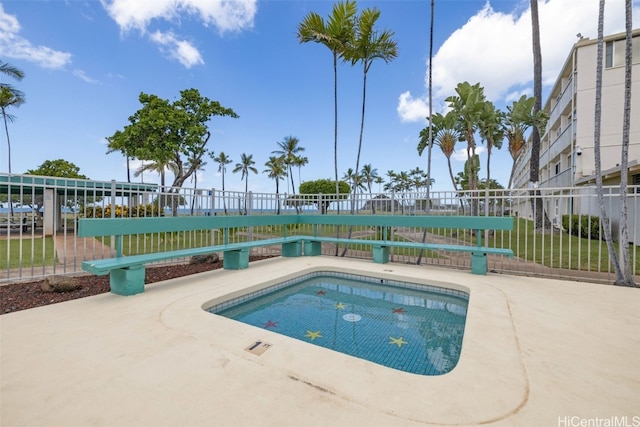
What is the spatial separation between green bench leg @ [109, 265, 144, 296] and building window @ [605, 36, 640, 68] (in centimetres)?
2474

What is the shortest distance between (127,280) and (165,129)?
14.7 meters

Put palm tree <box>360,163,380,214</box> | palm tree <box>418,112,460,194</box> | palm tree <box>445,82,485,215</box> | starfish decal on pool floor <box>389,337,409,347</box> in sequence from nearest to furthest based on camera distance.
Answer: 1. starfish decal on pool floor <box>389,337,409,347</box>
2. palm tree <box>445,82,485,215</box>
3. palm tree <box>418,112,460,194</box>
4. palm tree <box>360,163,380,214</box>

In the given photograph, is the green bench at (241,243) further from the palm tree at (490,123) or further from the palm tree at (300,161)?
the palm tree at (300,161)

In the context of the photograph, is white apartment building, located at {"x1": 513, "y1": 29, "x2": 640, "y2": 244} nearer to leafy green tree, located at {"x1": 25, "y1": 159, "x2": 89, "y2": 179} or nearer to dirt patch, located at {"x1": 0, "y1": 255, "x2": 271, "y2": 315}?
dirt patch, located at {"x1": 0, "y1": 255, "x2": 271, "y2": 315}

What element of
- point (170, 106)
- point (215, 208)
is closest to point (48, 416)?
point (215, 208)

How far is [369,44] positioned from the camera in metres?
8.27

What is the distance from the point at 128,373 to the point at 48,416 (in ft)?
1.78

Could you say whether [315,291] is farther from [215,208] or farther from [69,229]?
[69,229]

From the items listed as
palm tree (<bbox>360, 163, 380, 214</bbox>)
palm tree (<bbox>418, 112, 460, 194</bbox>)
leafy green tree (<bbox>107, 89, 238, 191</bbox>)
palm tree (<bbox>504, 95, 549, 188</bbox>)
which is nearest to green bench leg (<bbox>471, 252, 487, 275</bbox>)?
palm tree (<bbox>504, 95, 549, 188</bbox>)

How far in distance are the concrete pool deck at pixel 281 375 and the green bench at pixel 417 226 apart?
2383 mm

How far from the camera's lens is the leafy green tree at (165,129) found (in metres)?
16.1

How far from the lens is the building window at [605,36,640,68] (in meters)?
15.5

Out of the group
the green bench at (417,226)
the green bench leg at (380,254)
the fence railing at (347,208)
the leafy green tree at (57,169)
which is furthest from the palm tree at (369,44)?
the leafy green tree at (57,169)

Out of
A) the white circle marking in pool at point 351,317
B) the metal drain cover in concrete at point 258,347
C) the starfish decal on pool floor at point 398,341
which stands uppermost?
the metal drain cover in concrete at point 258,347
